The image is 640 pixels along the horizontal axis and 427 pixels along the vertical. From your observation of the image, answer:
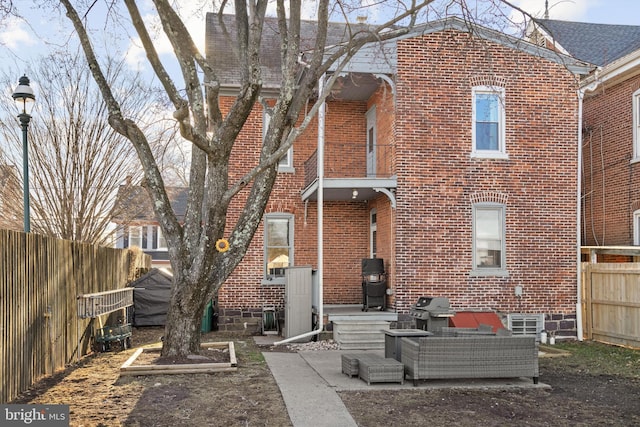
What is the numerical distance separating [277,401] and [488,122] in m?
8.98

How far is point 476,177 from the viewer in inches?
538

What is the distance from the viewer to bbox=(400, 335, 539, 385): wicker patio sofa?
8.27 m

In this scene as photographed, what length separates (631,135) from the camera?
49.1 feet

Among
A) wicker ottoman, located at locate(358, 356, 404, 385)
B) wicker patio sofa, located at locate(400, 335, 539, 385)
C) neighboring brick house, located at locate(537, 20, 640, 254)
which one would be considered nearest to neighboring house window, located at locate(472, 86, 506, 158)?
neighboring brick house, located at locate(537, 20, 640, 254)

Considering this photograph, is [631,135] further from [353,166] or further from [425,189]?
[353,166]

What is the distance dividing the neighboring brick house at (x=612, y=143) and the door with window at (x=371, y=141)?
4.91m

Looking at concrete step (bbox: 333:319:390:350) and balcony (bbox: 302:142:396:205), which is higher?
balcony (bbox: 302:142:396:205)

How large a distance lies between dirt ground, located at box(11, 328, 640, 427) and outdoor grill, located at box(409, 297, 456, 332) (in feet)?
8.40

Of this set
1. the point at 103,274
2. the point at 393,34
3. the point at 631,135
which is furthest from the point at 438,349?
the point at 631,135

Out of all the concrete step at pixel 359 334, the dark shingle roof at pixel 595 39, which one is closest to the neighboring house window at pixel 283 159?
the concrete step at pixel 359 334

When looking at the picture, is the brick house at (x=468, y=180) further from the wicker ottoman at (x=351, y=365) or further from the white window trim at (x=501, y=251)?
the wicker ottoman at (x=351, y=365)

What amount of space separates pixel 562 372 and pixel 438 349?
109 inches

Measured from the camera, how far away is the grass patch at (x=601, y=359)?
992cm

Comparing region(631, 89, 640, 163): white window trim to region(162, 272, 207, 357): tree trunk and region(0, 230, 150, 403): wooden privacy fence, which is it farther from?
region(0, 230, 150, 403): wooden privacy fence
